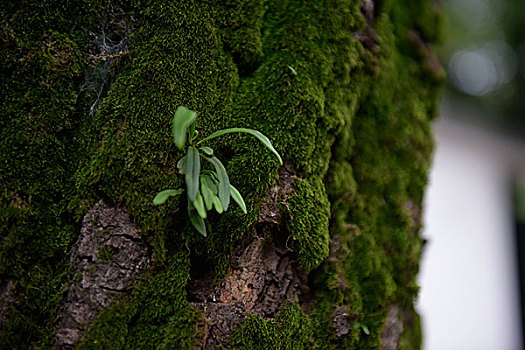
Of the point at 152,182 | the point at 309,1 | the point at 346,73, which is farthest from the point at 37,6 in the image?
the point at 346,73

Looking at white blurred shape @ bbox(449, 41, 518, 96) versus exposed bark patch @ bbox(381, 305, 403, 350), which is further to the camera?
white blurred shape @ bbox(449, 41, 518, 96)

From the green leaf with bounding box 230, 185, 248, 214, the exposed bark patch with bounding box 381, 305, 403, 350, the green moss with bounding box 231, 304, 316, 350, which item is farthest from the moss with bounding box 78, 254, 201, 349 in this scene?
the exposed bark patch with bounding box 381, 305, 403, 350

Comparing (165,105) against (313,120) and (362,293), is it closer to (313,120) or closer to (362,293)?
(313,120)

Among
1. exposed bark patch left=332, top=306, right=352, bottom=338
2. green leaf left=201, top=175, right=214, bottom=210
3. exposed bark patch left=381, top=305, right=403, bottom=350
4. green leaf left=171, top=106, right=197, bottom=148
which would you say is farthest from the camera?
exposed bark patch left=381, top=305, right=403, bottom=350

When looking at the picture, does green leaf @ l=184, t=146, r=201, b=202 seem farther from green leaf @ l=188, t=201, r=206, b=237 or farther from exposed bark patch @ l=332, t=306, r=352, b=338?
exposed bark patch @ l=332, t=306, r=352, b=338

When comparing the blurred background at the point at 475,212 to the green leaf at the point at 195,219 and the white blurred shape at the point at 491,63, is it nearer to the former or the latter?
the white blurred shape at the point at 491,63

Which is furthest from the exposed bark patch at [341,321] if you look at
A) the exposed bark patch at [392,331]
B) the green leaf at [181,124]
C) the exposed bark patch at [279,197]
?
the green leaf at [181,124]

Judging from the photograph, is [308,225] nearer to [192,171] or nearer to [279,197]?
[279,197]

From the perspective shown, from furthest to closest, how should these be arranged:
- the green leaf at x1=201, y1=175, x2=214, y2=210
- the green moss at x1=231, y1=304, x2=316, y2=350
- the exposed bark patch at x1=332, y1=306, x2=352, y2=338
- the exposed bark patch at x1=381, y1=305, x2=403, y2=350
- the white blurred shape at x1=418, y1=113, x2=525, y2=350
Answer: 1. the white blurred shape at x1=418, y1=113, x2=525, y2=350
2. the exposed bark patch at x1=381, y1=305, x2=403, y2=350
3. the exposed bark patch at x1=332, y1=306, x2=352, y2=338
4. the green moss at x1=231, y1=304, x2=316, y2=350
5. the green leaf at x1=201, y1=175, x2=214, y2=210
